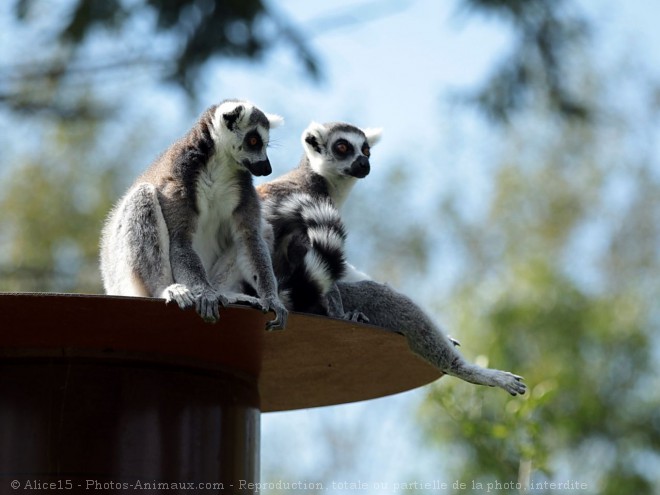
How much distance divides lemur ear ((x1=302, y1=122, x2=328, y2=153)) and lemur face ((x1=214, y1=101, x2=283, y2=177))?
152cm

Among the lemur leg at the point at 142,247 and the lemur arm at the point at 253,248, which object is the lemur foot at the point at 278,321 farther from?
the lemur leg at the point at 142,247

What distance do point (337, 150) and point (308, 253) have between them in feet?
5.72

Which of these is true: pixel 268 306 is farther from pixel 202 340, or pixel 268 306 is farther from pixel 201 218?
pixel 201 218

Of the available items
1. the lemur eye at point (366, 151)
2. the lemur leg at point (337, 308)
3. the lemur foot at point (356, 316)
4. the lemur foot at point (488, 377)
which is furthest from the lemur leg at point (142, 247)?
the lemur eye at point (366, 151)

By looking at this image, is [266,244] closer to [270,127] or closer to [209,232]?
[209,232]

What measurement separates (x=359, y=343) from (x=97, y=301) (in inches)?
49.2

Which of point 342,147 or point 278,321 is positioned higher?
point 342,147

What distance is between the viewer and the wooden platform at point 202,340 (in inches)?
159

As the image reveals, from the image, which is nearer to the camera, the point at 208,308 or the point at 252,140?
the point at 208,308

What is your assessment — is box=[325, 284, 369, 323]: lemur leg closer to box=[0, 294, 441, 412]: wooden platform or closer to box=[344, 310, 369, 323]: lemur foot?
box=[344, 310, 369, 323]: lemur foot

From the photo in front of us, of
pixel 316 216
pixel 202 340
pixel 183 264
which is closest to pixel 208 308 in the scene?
pixel 202 340

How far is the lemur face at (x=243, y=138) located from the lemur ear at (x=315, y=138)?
152cm

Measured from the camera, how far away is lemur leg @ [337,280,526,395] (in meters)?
5.90

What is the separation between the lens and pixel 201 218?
5383 mm
